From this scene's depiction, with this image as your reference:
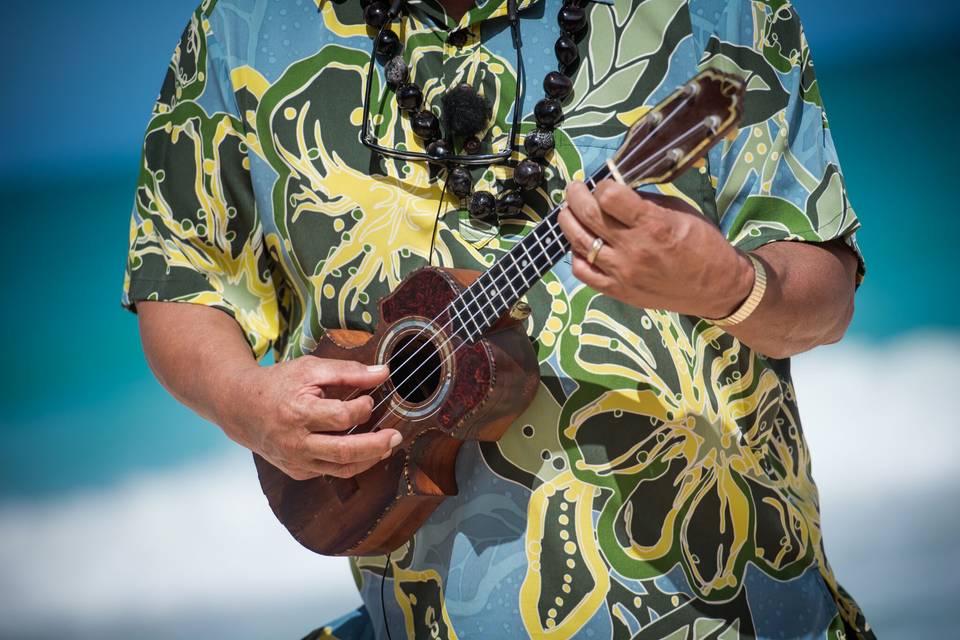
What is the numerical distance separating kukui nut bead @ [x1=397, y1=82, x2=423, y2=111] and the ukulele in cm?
21

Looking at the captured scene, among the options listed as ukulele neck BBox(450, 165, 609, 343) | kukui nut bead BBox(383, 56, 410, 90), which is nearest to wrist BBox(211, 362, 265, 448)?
ukulele neck BBox(450, 165, 609, 343)

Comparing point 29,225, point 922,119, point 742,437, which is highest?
point 29,225

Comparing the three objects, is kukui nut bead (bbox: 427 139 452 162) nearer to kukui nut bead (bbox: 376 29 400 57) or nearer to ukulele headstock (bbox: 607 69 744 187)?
kukui nut bead (bbox: 376 29 400 57)

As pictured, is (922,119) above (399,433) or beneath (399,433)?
above

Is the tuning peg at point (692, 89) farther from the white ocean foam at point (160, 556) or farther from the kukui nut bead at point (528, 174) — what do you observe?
the white ocean foam at point (160, 556)

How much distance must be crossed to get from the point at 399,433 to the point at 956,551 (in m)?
1.74

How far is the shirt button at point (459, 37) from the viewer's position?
3.72 ft

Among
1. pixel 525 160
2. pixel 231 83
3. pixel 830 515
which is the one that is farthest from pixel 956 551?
pixel 231 83

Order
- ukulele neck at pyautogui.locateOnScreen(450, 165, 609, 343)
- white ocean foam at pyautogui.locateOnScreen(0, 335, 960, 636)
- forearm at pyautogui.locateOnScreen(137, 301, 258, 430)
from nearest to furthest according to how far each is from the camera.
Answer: ukulele neck at pyautogui.locateOnScreen(450, 165, 609, 343)
forearm at pyautogui.locateOnScreen(137, 301, 258, 430)
white ocean foam at pyautogui.locateOnScreen(0, 335, 960, 636)

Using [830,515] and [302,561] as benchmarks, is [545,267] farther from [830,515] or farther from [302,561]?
[302,561]

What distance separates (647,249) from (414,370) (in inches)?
12.6

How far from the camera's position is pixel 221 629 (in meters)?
2.51

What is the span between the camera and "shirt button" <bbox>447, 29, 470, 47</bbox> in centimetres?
113

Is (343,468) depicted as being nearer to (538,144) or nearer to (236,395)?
(236,395)
